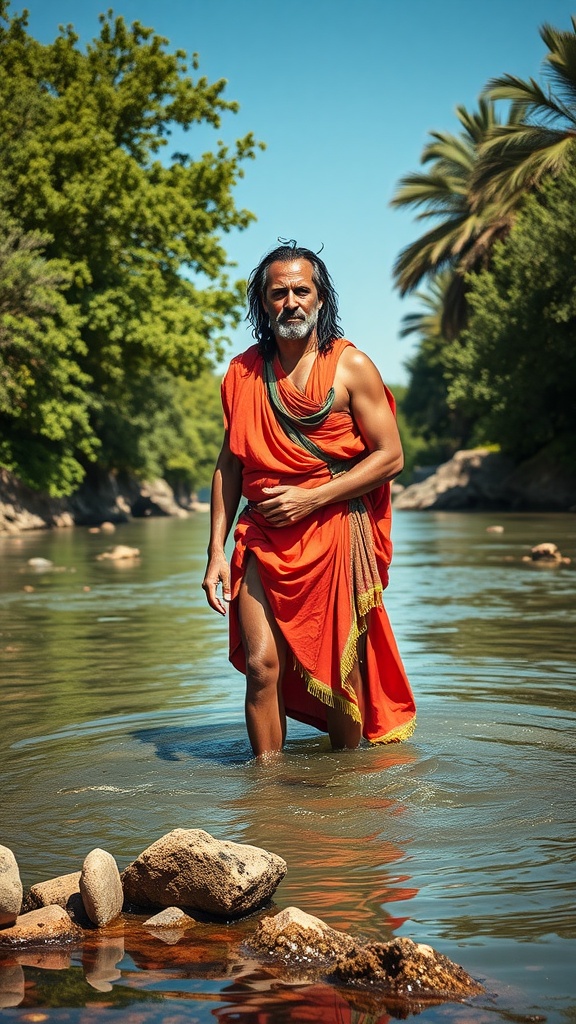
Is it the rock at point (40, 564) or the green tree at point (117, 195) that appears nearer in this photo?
the rock at point (40, 564)

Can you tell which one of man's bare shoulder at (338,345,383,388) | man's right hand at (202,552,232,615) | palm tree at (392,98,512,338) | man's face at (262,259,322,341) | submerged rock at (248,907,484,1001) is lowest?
submerged rock at (248,907,484,1001)

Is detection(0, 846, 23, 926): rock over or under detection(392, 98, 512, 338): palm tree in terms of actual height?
under

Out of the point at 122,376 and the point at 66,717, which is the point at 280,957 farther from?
the point at 122,376

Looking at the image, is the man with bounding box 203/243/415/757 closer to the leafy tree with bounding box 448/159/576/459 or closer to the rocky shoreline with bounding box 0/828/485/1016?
the rocky shoreline with bounding box 0/828/485/1016

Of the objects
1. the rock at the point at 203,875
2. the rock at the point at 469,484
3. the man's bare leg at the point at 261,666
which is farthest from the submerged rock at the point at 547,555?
the rock at the point at 469,484

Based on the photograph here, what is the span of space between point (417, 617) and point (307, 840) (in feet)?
24.0

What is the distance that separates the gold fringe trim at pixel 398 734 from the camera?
5.79 metres

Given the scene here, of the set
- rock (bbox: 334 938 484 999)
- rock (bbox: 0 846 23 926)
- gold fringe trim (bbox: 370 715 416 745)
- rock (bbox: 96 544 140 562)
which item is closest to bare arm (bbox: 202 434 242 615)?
gold fringe trim (bbox: 370 715 416 745)

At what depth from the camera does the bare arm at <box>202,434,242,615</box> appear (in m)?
5.70

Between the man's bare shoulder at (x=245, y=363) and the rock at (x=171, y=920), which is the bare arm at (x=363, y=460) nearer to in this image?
the man's bare shoulder at (x=245, y=363)

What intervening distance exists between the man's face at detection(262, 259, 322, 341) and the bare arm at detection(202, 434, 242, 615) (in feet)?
1.92

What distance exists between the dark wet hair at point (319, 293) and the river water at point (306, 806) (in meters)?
1.91

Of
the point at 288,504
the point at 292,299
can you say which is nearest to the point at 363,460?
the point at 288,504

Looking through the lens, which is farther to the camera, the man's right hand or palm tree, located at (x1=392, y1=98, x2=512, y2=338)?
palm tree, located at (x1=392, y1=98, x2=512, y2=338)
